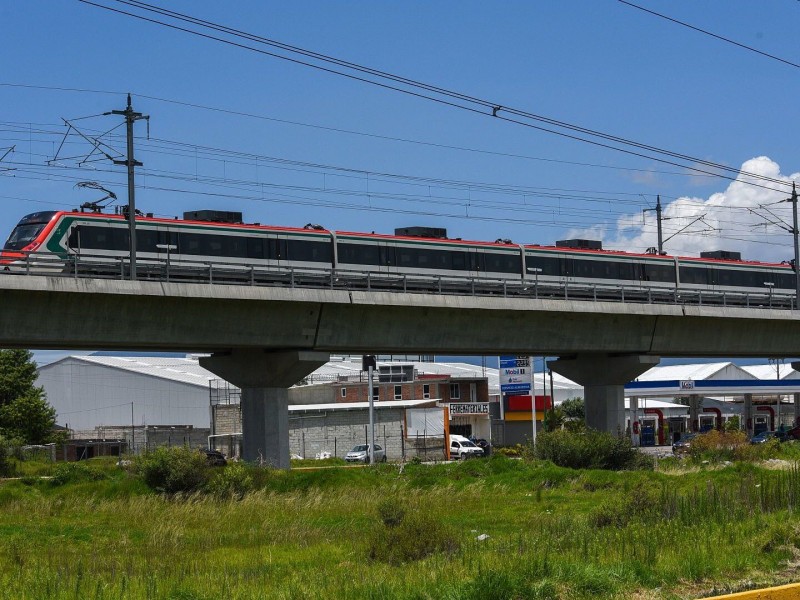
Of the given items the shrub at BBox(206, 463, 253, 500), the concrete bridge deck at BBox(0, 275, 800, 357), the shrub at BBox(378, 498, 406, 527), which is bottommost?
the shrub at BBox(206, 463, 253, 500)

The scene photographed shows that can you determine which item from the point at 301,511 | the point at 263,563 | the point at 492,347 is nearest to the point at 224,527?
the point at 301,511

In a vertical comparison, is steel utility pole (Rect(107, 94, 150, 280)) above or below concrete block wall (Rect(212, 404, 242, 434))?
above

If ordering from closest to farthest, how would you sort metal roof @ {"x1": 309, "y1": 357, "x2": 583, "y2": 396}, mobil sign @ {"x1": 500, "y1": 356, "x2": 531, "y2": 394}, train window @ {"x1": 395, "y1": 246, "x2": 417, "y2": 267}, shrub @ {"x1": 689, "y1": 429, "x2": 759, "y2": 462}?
shrub @ {"x1": 689, "y1": 429, "x2": 759, "y2": 462}
train window @ {"x1": 395, "y1": 246, "x2": 417, "y2": 267}
mobil sign @ {"x1": 500, "y1": 356, "x2": 531, "y2": 394}
metal roof @ {"x1": 309, "y1": 357, "x2": 583, "y2": 396}

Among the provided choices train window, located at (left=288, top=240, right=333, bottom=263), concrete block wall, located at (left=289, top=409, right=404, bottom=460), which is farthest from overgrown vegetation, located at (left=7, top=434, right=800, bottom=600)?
concrete block wall, located at (left=289, top=409, right=404, bottom=460)

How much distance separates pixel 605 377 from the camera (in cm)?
5453

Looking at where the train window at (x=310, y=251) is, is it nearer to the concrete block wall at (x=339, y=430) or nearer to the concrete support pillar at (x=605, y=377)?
the concrete support pillar at (x=605, y=377)

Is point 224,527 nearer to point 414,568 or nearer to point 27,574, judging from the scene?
point 27,574

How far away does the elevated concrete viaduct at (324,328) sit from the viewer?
36.4 meters

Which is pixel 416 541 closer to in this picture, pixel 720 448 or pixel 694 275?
pixel 720 448

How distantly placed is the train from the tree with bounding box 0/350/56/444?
31.7 meters

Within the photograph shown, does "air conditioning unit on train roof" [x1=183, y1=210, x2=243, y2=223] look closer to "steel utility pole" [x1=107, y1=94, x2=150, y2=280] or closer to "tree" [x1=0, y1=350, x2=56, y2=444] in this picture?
"steel utility pole" [x1=107, y1=94, x2=150, y2=280]

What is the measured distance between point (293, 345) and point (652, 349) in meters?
20.9

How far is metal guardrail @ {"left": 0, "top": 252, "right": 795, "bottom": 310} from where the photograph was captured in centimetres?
3958

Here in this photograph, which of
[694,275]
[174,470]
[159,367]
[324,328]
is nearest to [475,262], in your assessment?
[324,328]
